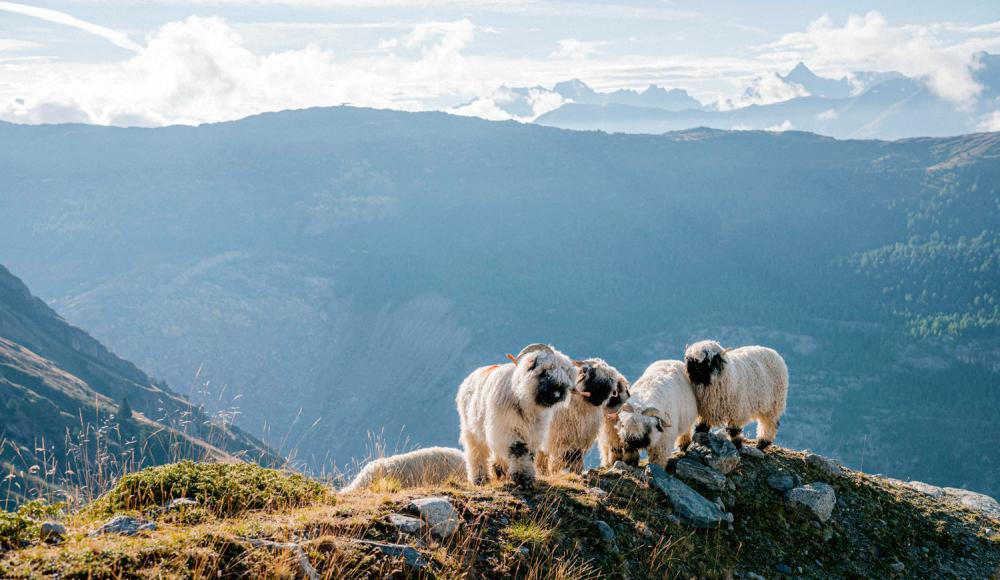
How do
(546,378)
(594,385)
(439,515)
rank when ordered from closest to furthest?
(439,515) → (546,378) → (594,385)

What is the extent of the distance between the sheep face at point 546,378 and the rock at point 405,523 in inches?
167

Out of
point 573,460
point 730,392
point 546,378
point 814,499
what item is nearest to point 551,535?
point 546,378

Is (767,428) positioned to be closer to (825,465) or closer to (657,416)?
(825,465)

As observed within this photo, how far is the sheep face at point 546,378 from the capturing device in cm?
1328

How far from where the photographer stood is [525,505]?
11.7 meters

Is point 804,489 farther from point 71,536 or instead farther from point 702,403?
point 71,536

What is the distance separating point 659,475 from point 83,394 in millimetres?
176804

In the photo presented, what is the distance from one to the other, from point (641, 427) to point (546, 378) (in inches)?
149

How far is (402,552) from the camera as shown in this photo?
897 centimetres

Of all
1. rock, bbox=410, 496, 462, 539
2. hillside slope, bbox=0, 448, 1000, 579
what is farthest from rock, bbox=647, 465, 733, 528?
rock, bbox=410, 496, 462, 539

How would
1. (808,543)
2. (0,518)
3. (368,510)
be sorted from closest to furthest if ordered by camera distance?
(0,518) → (368,510) → (808,543)

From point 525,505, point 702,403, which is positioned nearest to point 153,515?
point 525,505

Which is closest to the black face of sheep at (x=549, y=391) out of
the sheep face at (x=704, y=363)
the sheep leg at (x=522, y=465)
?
the sheep leg at (x=522, y=465)

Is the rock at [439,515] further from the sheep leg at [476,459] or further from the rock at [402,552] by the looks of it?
the sheep leg at [476,459]
